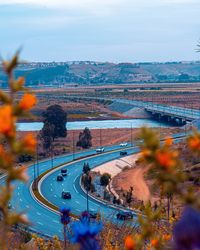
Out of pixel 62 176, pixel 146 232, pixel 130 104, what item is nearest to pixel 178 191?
pixel 146 232

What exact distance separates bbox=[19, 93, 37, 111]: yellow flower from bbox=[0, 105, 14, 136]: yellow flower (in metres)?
0.08

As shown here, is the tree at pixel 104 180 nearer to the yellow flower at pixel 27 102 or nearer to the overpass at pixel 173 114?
the yellow flower at pixel 27 102

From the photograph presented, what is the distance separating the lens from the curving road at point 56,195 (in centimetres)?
3162

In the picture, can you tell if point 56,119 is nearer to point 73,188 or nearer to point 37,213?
point 73,188

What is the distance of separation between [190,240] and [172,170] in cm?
36

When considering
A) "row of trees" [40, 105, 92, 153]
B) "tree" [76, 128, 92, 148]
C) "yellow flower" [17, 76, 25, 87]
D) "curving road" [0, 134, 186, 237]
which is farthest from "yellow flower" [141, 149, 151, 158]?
"tree" [76, 128, 92, 148]

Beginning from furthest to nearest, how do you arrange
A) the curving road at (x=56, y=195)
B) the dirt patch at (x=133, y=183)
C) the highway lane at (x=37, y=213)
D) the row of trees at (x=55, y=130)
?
1. the row of trees at (x=55, y=130)
2. the dirt patch at (x=133, y=183)
3. the curving road at (x=56, y=195)
4. the highway lane at (x=37, y=213)

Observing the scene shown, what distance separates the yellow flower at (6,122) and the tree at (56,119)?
70337 mm

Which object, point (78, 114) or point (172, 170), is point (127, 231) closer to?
point (172, 170)

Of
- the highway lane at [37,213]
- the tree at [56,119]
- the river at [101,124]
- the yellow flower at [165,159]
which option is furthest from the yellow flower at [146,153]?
the river at [101,124]

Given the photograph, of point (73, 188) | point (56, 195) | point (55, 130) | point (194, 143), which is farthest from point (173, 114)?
point (194, 143)

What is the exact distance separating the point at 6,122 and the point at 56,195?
40.8 metres

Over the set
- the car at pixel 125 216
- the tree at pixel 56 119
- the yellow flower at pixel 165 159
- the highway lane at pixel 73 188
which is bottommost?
the highway lane at pixel 73 188

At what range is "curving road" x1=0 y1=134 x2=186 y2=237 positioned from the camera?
31.6m
